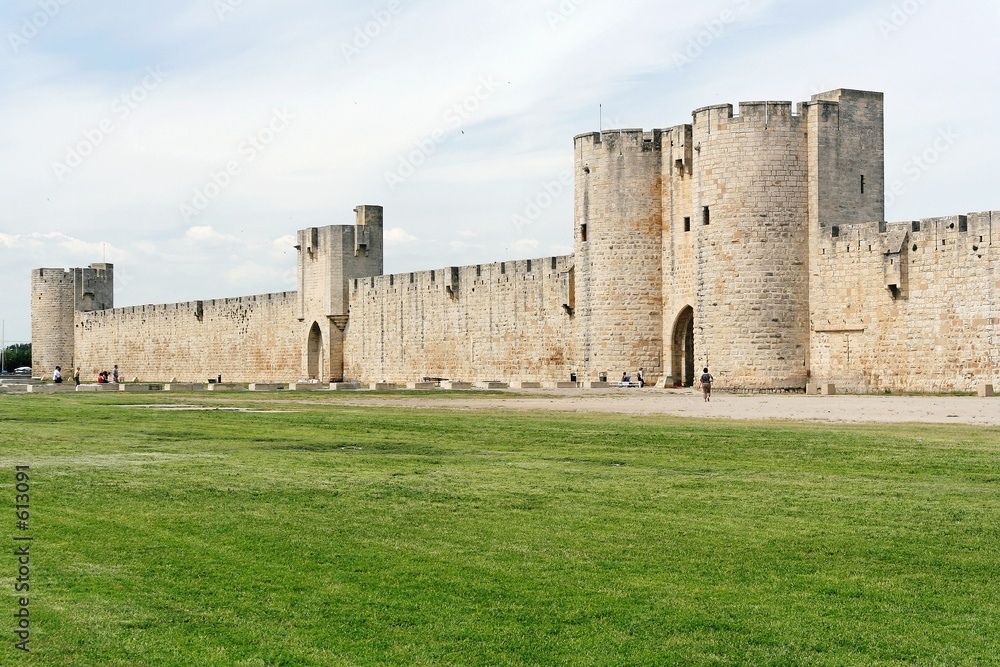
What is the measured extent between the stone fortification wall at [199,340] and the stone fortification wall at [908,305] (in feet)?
82.2

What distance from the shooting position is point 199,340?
192 feet

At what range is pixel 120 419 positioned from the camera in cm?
2062

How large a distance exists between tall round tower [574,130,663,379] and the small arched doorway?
17.4 meters

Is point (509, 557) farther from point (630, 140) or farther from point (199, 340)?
point (199, 340)

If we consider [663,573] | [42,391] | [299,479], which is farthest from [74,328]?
[663,573]

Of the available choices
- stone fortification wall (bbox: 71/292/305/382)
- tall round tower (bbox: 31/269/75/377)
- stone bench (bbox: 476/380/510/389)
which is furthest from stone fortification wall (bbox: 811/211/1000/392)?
tall round tower (bbox: 31/269/75/377)

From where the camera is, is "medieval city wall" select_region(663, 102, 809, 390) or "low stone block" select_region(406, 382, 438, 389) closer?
"medieval city wall" select_region(663, 102, 809, 390)

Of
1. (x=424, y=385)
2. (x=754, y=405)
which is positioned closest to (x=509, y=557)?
(x=754, y=405)

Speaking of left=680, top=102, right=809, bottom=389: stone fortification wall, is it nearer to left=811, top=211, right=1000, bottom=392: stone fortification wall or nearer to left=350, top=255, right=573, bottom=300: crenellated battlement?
left=811, top=211, right=1000, bottom=392: stone fortification wall

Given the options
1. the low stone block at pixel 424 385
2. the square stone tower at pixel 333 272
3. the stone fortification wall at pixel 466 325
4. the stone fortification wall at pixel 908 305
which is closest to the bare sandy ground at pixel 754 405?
the stone fortification wall at pixel 908 305

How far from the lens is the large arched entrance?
34.8 m

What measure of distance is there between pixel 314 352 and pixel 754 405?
27.8 m

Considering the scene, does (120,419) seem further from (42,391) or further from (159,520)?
(42,391)

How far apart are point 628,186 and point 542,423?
1652 cm
